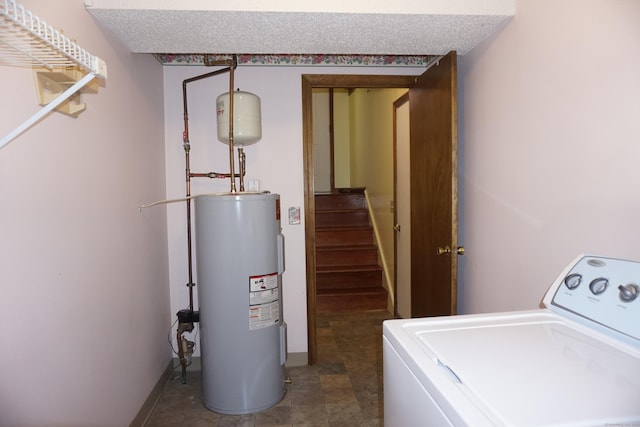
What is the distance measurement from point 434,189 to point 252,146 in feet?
4.13

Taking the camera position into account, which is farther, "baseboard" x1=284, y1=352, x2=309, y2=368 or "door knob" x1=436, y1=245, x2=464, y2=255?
"baseboard" x1=284, y1=352, x2=309, y2=368

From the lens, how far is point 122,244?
1.82 metres

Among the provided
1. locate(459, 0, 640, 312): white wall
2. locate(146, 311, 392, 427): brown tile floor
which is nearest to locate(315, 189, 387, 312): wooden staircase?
locate(146, 311, 392, 427): brown tile floor

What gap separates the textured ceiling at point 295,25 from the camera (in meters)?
1.54

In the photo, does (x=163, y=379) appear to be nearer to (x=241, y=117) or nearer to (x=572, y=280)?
(x=241, y=117)

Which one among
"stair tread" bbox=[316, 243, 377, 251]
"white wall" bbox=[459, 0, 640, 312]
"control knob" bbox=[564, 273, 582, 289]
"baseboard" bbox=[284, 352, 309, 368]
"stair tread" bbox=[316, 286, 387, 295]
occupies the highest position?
"white wall" bbox=[459, 0, 640, 312]

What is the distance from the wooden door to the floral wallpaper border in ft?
0.69

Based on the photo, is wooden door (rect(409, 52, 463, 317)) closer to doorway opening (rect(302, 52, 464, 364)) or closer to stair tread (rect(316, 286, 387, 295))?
doorway opening (rect(302, 52, 464, 364))

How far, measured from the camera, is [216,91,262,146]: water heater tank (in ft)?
7.23

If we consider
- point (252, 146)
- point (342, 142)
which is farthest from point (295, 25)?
point (342, 142)

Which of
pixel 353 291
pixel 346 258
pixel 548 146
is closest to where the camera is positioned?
pixel 548 146

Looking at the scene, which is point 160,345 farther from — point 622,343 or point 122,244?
point 622,343

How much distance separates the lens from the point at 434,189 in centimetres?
218

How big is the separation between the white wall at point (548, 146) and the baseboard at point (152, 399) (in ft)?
6.25
